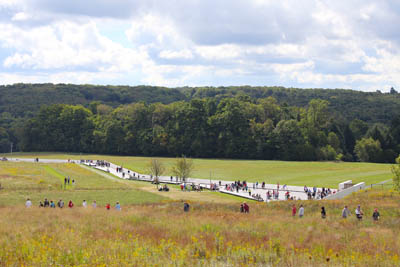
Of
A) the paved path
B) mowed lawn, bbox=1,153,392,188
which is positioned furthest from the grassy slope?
mowed lawn, bbox=1,153,392,188

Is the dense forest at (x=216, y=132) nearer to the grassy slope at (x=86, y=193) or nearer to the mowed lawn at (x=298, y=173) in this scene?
the mowed lawn at (x=298, y=173)

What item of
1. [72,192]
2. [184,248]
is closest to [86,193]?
[72,192]

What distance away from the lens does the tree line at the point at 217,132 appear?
104 metres

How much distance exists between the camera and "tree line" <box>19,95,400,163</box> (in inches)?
4102

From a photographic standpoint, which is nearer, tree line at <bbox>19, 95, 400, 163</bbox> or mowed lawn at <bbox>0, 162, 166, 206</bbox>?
mowed lawn at <bbox>0, 162, 166, 206</bbox>

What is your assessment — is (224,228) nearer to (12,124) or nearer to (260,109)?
(260,109)

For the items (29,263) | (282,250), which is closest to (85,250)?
(29,263)

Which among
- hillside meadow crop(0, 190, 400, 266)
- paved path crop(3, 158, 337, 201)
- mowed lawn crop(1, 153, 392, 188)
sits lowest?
paved path crop(3, 158, 337, 201)

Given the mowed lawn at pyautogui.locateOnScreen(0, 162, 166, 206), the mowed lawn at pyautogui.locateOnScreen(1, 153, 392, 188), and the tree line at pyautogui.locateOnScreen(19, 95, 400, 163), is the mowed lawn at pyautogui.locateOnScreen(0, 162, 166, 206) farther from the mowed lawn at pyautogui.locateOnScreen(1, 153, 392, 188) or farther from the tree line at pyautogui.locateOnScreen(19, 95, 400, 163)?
the tree line at pyautogui.locateOnScreen(19, 95, 400, 163)

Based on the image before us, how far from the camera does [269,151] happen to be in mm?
106875

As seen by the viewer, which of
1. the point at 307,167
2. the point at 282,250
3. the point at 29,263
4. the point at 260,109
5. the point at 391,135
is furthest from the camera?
the point at 260,109

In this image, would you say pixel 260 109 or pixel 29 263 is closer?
pixel 29 263

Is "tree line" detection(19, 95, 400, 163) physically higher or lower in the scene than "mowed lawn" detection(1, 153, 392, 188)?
higher

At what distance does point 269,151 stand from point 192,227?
307 ft
